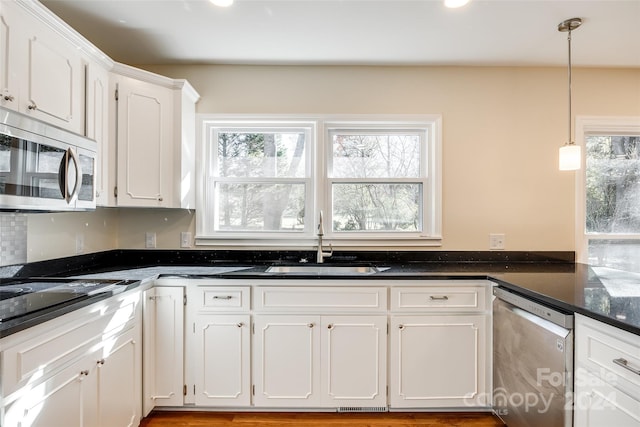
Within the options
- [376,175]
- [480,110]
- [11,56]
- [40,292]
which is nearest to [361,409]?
[376,175]

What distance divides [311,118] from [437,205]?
3.95ft

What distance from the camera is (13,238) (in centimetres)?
173

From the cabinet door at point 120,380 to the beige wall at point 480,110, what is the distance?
98 centimetres

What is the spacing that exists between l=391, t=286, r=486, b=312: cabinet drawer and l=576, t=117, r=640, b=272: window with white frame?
4.13 feet

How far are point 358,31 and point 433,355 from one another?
210cm

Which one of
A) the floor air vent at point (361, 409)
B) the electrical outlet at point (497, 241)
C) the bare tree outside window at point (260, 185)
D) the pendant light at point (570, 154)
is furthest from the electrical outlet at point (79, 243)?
the pendant light at point (570, 154)

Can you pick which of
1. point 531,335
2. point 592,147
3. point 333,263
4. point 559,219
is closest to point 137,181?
point 333,263

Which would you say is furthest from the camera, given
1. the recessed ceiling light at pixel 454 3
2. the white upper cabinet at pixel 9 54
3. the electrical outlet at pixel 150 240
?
the electrical outlet at pixel 150 240

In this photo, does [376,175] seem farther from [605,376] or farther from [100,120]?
[100,120]

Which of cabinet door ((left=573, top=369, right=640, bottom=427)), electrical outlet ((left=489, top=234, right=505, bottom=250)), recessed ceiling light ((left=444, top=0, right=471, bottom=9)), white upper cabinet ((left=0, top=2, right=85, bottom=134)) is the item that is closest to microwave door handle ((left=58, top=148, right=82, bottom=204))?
white upper cabinet ((left=0, top=2, right=85, bottom=134))

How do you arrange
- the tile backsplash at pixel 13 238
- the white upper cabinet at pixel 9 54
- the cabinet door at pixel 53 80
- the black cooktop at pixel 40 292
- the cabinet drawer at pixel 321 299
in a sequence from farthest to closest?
the cabinet drawer at pixel 321 299
the tile backsplash at pixel 13 238
the cabinet door at pixel 53 80
the white upper cabinet at pixel 9 54
the black cooktop at pixel 40 292

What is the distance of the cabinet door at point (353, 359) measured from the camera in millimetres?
2002

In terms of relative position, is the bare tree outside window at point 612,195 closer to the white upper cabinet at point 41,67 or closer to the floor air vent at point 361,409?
the floor air vent at point 361,409

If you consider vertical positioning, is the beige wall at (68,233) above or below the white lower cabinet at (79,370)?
above
